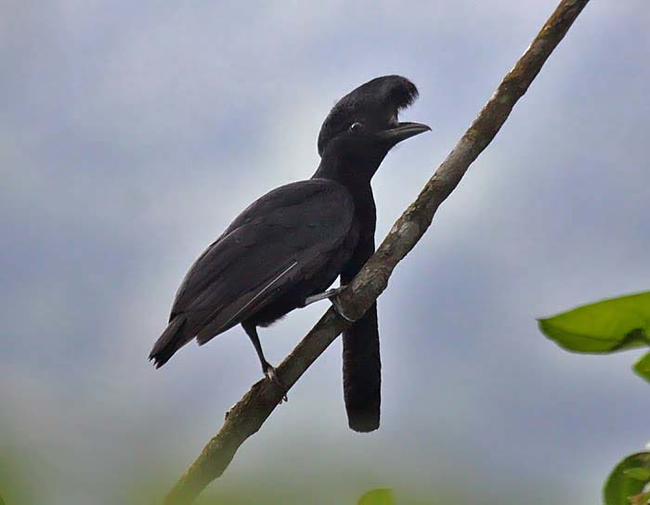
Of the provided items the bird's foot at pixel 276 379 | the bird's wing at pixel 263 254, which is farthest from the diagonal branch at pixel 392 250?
the bird's wing at pixel 263 254

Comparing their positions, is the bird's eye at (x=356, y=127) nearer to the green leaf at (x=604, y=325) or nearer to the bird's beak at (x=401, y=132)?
the bird's beak at (x=401, y=132)

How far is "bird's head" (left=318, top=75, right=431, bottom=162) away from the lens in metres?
3.51

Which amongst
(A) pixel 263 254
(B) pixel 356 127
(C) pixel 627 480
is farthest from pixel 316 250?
(C) pixel 627 480

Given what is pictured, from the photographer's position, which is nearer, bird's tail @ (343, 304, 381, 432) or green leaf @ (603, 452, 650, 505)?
green leaf @ (603, 452, 650, 505)

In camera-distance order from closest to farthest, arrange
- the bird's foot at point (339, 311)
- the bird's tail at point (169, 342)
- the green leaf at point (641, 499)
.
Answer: the green leaf at point (641, 499)
the bird's tail at point (169, 342)
the bird's foot at point (339, 311)

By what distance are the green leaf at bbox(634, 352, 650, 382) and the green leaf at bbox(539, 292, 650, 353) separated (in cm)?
2

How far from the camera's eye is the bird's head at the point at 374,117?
351 centimetres

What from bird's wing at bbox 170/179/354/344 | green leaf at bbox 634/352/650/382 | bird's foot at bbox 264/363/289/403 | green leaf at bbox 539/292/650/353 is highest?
bird's wing at bbox 170/179/354/344

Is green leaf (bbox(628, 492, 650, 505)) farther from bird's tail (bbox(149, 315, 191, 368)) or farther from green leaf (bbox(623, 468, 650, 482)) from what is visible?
bird's tail (bbox(149, 315, 191, 368))

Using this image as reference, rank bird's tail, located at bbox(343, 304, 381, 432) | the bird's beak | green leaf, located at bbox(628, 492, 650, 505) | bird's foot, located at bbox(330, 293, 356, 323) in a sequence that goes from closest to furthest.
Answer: green leaf, located at bbox(628, 492, 650, 505) < bird's foot, located at bbox(330, 293, 356, 323) < bird's tail, located at bbox(343, 304, 381, 432) < the bird's beak

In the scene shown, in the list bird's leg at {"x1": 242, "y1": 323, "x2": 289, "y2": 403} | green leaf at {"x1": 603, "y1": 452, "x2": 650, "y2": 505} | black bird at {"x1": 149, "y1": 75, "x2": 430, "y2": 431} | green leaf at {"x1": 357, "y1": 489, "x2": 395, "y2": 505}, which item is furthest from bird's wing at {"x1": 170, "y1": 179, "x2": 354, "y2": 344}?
green leaf at {"x1": 357, "y1": 489, "x2": 395, "y2": 505}

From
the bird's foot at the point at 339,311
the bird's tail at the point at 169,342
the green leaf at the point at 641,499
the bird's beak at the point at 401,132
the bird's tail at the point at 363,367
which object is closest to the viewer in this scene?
the green leaf at the point at 641,499

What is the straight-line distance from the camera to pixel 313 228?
3.21 metres

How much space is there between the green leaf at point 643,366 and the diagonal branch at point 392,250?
1.88 meters
